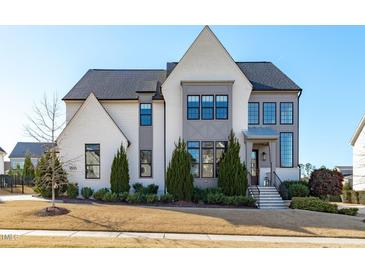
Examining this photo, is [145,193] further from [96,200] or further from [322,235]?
[322,235]

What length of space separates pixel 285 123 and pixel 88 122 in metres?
15.4

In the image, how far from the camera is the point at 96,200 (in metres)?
19.8

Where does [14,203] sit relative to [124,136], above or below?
below

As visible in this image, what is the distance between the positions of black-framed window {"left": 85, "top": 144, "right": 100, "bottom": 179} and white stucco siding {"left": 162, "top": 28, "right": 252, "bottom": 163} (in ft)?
18.3

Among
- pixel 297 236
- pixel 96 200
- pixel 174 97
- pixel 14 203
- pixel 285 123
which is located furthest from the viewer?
pixel 285 123

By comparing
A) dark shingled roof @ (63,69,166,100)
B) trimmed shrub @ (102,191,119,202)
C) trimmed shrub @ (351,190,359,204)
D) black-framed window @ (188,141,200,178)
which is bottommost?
trimmed shrub @ (351,190,359,204)

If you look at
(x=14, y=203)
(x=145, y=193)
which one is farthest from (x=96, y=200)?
(x=14, y=203)

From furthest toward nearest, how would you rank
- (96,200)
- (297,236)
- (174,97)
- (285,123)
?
(285,123)
(174,97)
(96,200)
(297,236)

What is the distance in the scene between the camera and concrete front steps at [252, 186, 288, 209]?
18609 mm

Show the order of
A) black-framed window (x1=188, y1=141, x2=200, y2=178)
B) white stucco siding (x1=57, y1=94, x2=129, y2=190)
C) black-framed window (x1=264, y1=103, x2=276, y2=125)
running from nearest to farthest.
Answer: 1. black-framed window (x1=188, y1=141, x2=200, y2=178)
2. white stucco siding (x1=57, y1=94, x2=129, y2=190)
3. black-framed window (x1=264, y1=103, x2=276, y2=125)

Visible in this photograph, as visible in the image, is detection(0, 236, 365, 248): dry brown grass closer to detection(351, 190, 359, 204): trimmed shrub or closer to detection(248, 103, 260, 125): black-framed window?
detection(248, 103, 260, 125): black-framed window

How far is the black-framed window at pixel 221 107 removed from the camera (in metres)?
20.8

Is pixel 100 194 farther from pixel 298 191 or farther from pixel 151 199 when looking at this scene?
pixel 298 191

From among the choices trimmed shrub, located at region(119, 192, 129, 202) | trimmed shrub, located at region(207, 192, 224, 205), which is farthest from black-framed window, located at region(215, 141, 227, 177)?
trimmed shrub, located at region(119, 192, 129, 202)
